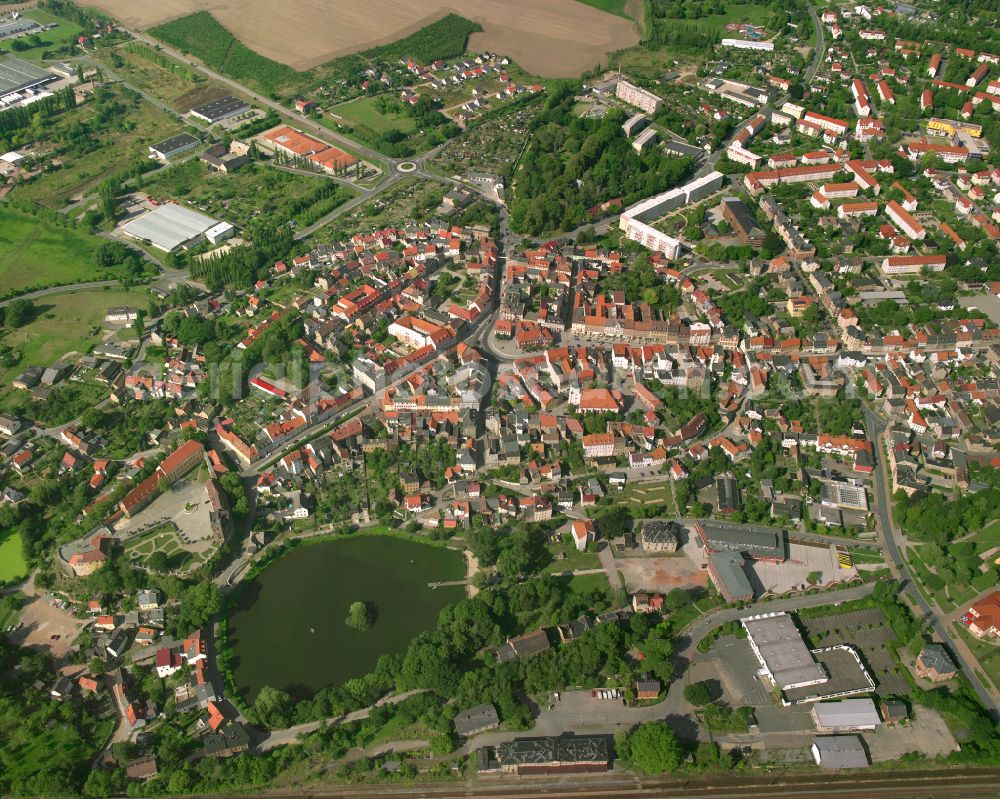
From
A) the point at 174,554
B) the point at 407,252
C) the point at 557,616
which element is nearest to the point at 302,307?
the point at 407,252

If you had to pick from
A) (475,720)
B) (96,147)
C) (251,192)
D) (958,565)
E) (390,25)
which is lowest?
(96,147)

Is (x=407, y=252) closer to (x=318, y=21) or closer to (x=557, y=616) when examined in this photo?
(x=557, y=616)

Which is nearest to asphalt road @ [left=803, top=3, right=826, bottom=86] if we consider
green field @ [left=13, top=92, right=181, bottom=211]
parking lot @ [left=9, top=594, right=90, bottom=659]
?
green field @ [left=13, top=92, right=181, bottom=211]

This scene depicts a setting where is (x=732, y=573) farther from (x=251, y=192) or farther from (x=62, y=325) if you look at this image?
(x=251, y=192)

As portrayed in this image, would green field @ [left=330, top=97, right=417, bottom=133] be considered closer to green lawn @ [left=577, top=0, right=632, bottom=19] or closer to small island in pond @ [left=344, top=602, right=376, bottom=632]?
green lawn @ [left=577, top=0, right=632, bottom=19]

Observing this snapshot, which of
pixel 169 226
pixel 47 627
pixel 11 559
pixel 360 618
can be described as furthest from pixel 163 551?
pixel 169 226

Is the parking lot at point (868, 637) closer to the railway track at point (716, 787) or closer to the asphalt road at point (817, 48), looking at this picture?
the railway track at point (716, 787)

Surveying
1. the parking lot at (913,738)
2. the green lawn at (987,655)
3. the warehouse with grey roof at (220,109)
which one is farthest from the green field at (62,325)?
the green lawn at (987,655)

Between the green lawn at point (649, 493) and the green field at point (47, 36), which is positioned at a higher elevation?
the green lawn at point (649, 493)
